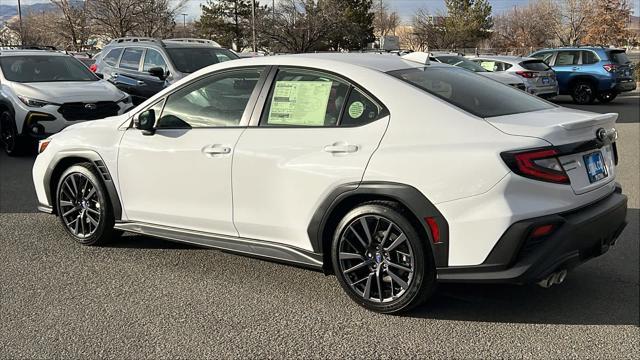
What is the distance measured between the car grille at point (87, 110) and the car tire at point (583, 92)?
14123mm

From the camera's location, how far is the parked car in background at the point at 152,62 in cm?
1096

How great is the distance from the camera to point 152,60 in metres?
11.4

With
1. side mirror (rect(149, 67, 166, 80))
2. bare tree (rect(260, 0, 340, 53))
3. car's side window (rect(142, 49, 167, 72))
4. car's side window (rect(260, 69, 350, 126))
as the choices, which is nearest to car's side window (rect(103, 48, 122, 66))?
car's side window (rect(142, 49, 167, 72))

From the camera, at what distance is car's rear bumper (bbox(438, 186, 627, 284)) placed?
3238 millimetres

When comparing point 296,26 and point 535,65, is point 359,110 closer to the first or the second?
point 535,65

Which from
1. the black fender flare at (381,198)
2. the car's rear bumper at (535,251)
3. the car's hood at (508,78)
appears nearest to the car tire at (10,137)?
the black fender flare at (381,198)

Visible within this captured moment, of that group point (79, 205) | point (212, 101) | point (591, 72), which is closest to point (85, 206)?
point (79, 205)

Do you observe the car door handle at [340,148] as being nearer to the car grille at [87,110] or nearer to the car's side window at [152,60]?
the car grille at [87,110]

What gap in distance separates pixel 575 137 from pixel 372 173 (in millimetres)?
1147

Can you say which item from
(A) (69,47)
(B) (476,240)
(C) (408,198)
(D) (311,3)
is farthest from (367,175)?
(A) (69,47)

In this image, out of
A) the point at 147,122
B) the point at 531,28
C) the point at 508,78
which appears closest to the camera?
the point at 147,122

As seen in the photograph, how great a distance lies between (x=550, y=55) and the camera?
63.6 feet

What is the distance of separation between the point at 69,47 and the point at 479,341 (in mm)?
48220

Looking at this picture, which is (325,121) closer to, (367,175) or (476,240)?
(367,175)
